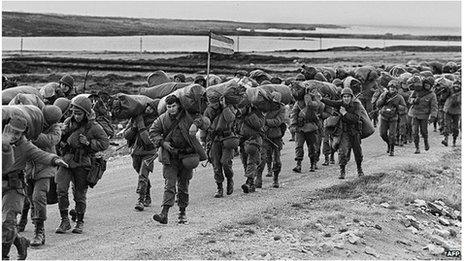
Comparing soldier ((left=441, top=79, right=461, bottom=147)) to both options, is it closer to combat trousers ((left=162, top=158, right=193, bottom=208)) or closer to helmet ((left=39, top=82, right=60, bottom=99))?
combat trousers ((left=162, top=158, right=193, bottom=208))

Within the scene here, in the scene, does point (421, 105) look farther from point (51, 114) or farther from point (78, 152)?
point (51, 114)

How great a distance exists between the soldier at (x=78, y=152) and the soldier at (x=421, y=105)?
1131cm

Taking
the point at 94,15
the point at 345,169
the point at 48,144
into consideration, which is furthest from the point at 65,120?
the point at 94,15

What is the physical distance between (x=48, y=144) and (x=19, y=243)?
6.11 feet

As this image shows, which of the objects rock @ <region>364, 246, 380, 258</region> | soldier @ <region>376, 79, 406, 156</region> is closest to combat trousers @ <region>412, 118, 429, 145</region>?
soldier @ <region>376, 79, 406, 156</region>

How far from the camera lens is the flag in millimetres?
20766

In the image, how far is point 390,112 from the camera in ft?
71.3

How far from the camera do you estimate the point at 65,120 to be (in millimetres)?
13047

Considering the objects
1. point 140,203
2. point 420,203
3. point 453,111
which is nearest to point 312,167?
point 420,203

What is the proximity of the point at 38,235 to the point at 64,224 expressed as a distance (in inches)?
35.0

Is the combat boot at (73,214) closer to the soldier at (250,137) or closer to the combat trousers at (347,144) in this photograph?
the soldier at (250,137)

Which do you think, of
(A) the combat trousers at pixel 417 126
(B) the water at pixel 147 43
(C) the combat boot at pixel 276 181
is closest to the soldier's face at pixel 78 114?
(C) the combat boot at pixel 276 181

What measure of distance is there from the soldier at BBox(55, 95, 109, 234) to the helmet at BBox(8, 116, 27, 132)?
2.12 m

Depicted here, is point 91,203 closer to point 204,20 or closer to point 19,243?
point 19,243
